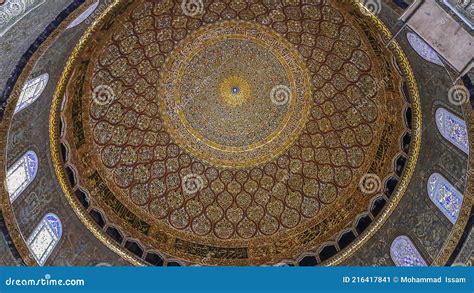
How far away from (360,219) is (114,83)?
828 centimetres

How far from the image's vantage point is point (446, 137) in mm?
14305

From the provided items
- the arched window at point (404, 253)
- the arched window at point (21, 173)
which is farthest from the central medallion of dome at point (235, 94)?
the arched window at point (21, 173)

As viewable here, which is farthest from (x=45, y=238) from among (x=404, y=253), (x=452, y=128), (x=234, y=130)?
(x=452, y=128)

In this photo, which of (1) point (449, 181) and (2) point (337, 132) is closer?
(1) point (449, 181)

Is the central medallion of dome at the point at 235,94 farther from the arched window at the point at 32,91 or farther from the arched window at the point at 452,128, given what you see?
the arched window at the point at 32,91

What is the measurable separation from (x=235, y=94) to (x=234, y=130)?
1210mm

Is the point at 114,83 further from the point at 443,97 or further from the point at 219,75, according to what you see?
the point at 443,97

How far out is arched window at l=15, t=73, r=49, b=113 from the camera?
43.2ft

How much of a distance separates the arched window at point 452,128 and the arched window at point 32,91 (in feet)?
30.5

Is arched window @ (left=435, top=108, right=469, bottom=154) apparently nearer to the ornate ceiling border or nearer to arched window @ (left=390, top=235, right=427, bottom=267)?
the ornate ceiling border

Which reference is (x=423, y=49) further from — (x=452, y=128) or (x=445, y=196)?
(x=445, y=196)

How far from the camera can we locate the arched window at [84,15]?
1200 cm

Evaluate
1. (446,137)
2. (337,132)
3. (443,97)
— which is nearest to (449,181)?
(446,137)

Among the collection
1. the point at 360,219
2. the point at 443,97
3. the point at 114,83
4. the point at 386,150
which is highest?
the point at 443,97
